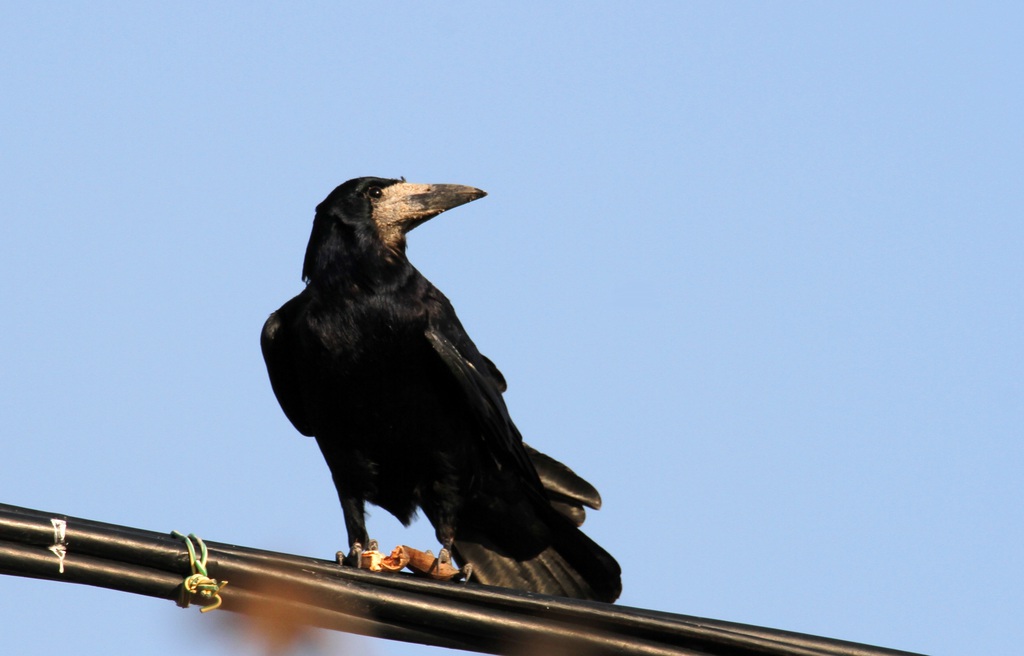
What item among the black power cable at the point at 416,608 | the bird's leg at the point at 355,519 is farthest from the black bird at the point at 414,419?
the black power cable at the point at 416,608

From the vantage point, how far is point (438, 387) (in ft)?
23.0

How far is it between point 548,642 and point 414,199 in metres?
3.89

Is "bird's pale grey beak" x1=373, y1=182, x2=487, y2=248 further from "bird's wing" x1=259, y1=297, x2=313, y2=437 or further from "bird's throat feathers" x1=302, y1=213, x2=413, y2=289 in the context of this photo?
"bird's wing" x1=259, y1=297, x2=313, y2=437

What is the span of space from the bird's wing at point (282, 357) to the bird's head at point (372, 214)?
0.26 metres

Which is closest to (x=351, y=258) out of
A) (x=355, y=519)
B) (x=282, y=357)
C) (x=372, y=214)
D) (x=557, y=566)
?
(x=372, y=214)

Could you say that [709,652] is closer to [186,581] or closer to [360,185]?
[186,581]

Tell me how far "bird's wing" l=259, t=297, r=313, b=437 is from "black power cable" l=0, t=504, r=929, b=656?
313 centimetres

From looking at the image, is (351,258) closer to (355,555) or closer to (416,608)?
(355,555)

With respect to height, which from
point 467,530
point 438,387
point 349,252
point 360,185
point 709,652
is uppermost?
point 360,185

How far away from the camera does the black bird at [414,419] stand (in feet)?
22.5

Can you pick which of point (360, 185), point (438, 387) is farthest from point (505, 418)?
point (360, 185)

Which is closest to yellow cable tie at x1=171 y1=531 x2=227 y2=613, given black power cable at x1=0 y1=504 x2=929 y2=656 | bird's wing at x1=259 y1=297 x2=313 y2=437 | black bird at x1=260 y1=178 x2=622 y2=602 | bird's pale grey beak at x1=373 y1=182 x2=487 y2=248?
black power cable at x1=0 y1=504 x2=929 y2=656

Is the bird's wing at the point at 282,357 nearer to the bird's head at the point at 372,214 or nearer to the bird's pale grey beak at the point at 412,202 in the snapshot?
the bird's head at the point at 372,214

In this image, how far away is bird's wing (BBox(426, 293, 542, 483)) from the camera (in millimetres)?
6887
